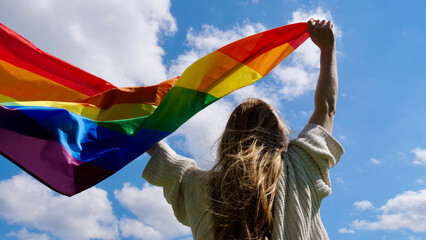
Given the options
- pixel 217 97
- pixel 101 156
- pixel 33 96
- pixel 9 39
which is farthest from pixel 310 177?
pixel 9 39

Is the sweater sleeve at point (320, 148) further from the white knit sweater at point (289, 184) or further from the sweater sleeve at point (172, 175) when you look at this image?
the sweater sleeve at point (172, 175)

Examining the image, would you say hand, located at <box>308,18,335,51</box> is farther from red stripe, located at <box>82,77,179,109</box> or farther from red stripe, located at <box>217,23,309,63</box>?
red stripe, located at <box>82,77,179,109</box>

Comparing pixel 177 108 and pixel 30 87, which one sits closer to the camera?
pixel 177 108

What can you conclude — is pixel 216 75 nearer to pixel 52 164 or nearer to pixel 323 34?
pixel 323 34

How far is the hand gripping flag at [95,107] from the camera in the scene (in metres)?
3.68

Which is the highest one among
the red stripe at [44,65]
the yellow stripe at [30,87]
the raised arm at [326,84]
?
the red stripe at [44,65]

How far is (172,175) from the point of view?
2.86 m

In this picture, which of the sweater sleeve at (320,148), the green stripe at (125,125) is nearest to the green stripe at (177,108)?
the green stripe at (125,125)

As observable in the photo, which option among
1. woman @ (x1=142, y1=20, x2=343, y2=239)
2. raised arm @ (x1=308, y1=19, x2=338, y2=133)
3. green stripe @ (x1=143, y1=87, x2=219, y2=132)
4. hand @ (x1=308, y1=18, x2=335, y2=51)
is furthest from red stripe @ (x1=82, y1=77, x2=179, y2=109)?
raised arm @ (x1=308, y1=19, x2=338, y2=133)

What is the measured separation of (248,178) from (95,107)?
266 centimetres

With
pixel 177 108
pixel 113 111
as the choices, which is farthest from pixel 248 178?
pixel 113 111

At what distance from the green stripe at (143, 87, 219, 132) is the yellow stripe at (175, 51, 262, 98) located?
3.1 inches

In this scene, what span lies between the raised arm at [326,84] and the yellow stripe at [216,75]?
965 mm

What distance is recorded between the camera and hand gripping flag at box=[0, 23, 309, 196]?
368 centimetres
